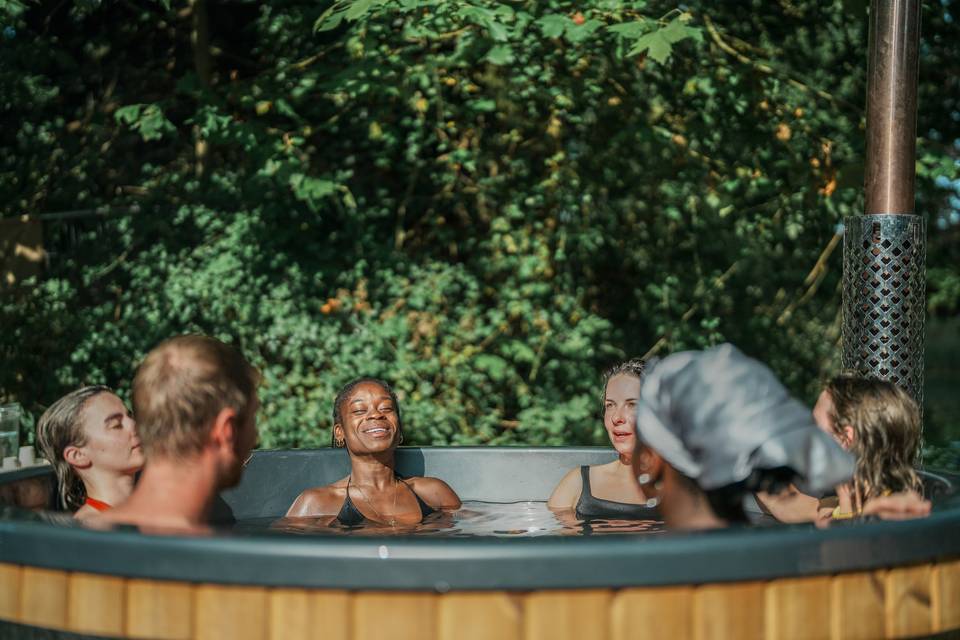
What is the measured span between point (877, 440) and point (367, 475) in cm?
210

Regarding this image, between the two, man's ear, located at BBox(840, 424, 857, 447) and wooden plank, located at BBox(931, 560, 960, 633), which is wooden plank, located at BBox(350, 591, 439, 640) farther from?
man's ear, located at BBox(840, 424, 857, 447)

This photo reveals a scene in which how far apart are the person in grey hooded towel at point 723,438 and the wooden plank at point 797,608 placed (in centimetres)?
20

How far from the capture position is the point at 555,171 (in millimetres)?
8070

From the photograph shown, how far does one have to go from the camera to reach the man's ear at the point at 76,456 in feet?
11.2

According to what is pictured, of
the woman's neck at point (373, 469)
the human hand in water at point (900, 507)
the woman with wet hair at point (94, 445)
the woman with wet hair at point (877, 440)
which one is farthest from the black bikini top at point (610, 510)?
the woman with wet hair at point (94, 445)

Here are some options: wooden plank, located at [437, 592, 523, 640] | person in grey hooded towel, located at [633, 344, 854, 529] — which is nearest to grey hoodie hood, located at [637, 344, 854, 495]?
person in grey hooded towel, located at [633, 344, 854, 529]

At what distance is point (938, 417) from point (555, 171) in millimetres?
8877

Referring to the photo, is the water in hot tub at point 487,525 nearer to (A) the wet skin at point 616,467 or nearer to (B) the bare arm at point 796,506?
(A) the wet skin at point 616,467

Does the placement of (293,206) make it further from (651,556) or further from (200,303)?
→ (651,556)

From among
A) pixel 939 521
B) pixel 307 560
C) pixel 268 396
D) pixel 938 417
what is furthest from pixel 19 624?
pixel 938 417

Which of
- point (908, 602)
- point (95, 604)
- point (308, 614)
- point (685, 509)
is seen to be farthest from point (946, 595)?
point (95, 604)

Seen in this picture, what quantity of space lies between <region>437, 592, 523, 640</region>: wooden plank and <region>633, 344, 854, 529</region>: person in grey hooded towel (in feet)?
1.11

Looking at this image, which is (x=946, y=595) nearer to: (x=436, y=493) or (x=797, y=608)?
(x=797, y=608)

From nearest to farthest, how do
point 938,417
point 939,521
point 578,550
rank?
point 578,550 < point 939,521 < point 938,417
